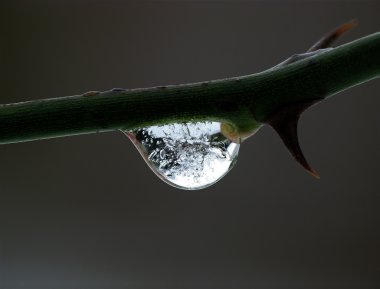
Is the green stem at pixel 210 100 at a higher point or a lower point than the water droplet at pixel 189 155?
lower

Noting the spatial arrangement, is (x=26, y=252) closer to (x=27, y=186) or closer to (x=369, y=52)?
(x=27, y=186)

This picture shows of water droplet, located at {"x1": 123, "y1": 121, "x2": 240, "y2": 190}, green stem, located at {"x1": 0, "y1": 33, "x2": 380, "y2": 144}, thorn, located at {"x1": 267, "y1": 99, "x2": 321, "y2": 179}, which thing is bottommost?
thorn, located at {"x1": 267, "y1": 99, "x2": 321, "y2": 179}

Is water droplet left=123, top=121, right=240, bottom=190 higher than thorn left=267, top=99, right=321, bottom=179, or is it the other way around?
water droplet left=123, top=121, right=240, bottom=190

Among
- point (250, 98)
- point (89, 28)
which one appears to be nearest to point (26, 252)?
point (89, 28)

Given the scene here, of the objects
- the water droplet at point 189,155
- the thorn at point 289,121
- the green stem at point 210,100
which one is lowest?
the thorn at point 289,121
